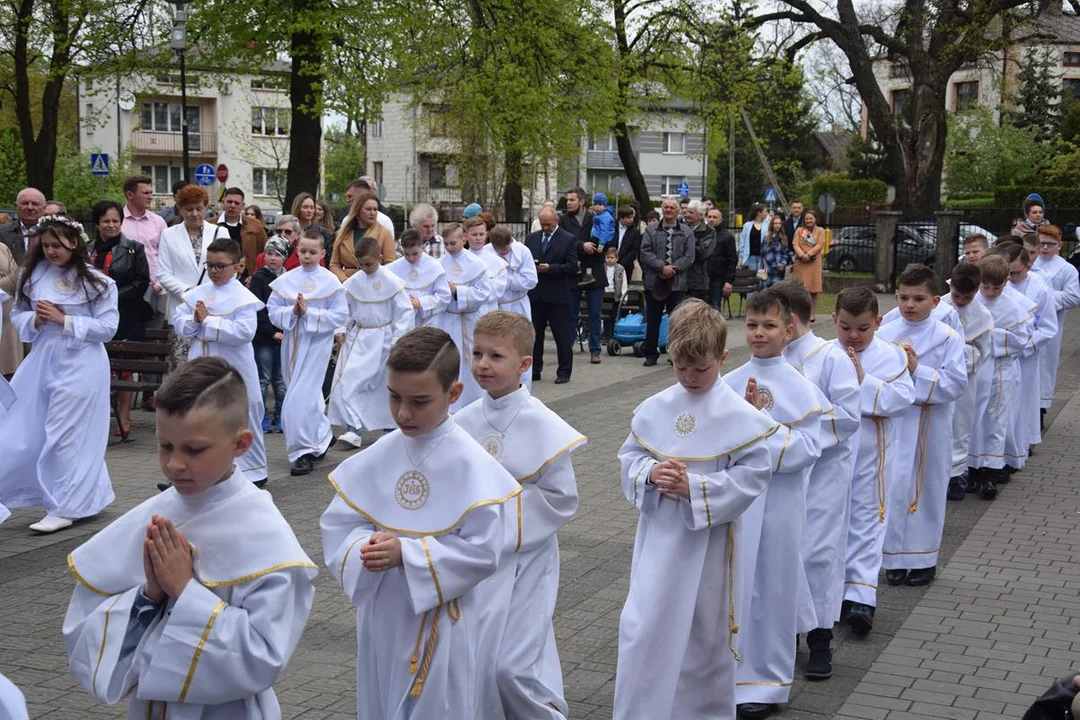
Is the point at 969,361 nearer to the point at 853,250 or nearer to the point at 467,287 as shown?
the point at 467,287

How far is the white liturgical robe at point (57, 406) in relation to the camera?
895 cm

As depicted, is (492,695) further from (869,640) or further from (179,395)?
(869,640)

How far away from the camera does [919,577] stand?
8.01m

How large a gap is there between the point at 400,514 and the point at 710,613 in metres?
1.61

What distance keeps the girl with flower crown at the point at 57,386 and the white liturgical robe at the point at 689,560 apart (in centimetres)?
504

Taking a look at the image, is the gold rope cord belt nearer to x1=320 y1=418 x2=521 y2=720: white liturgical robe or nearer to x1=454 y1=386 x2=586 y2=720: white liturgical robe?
x1=320 y1=418 x2=521 y2=720: white liturgical robe

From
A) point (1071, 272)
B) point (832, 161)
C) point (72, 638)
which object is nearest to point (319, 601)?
point (72, 638)

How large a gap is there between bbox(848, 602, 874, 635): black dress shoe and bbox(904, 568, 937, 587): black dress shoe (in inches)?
46.5

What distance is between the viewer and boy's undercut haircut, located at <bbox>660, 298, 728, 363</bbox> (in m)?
5.07

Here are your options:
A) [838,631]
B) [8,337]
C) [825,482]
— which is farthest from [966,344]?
[8,337]

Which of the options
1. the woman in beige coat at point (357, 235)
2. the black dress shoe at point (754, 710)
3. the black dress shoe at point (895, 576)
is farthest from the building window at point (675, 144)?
the black dress shoe at point (754, 710)

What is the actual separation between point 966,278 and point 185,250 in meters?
6.66

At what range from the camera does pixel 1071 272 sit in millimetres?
13617

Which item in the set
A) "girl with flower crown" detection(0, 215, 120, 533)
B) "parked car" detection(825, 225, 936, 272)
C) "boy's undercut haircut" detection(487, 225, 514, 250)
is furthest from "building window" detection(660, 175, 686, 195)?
"girl with flower crown" detection(0, 215, 120, 533)
